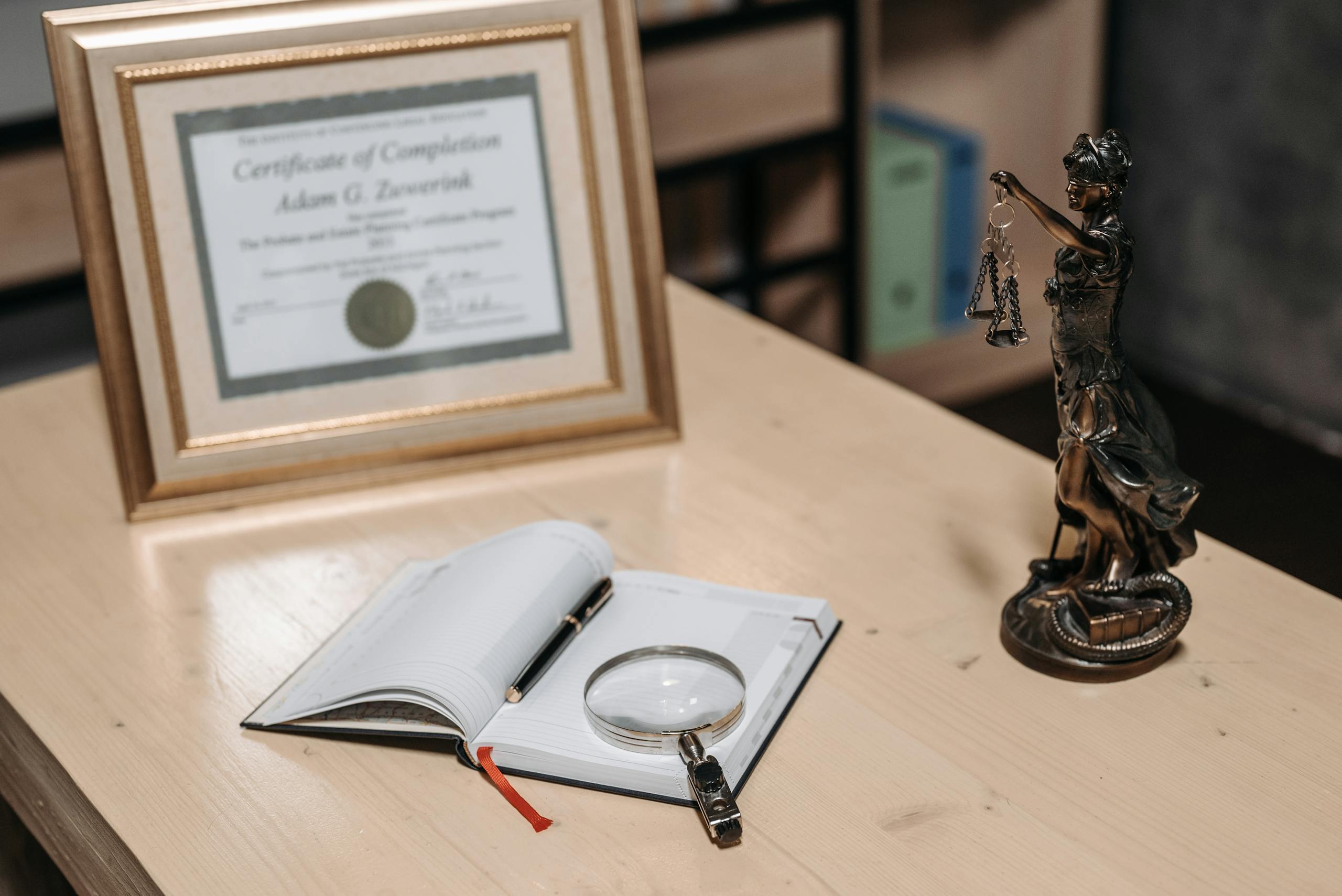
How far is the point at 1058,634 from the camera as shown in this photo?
A: 93 centimetres

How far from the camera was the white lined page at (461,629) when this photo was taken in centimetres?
89

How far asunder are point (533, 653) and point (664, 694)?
0.35 feet

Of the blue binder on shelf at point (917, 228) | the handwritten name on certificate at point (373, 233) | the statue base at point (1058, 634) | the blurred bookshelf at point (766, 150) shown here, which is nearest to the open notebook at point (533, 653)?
the statue base at point (1058, 634)

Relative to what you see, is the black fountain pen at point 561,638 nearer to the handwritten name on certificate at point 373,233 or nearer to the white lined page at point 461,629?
the white lined page at point 461,629

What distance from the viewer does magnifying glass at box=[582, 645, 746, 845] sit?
0.82 m

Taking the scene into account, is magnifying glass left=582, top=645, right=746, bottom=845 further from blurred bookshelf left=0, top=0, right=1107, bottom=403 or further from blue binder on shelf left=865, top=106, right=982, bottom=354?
blue binder on shelf left=865, top=106, right=982, bottom=354

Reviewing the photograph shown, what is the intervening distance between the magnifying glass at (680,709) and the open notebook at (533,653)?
0.01 m

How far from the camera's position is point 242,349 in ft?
3.86

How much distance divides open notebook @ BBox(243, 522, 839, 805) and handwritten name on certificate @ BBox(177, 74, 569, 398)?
0.25m

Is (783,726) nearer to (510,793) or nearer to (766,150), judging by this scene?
(510,793)

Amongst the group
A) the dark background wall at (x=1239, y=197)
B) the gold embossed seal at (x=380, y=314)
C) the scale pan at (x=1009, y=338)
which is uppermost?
the scale pan at (x=1009, y=338)

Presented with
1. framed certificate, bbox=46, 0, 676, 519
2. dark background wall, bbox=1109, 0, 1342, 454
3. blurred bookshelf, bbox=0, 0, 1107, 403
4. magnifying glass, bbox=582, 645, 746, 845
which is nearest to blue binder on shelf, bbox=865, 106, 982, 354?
blurred bookshelf, bbox=0, 0, 1107, 403

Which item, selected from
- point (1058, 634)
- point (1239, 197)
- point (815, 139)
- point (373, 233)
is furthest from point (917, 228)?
point (1058, 634)

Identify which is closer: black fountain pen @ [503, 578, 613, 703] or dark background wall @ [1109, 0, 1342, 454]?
black fountain pen @ [503, 578, 613, 703]
